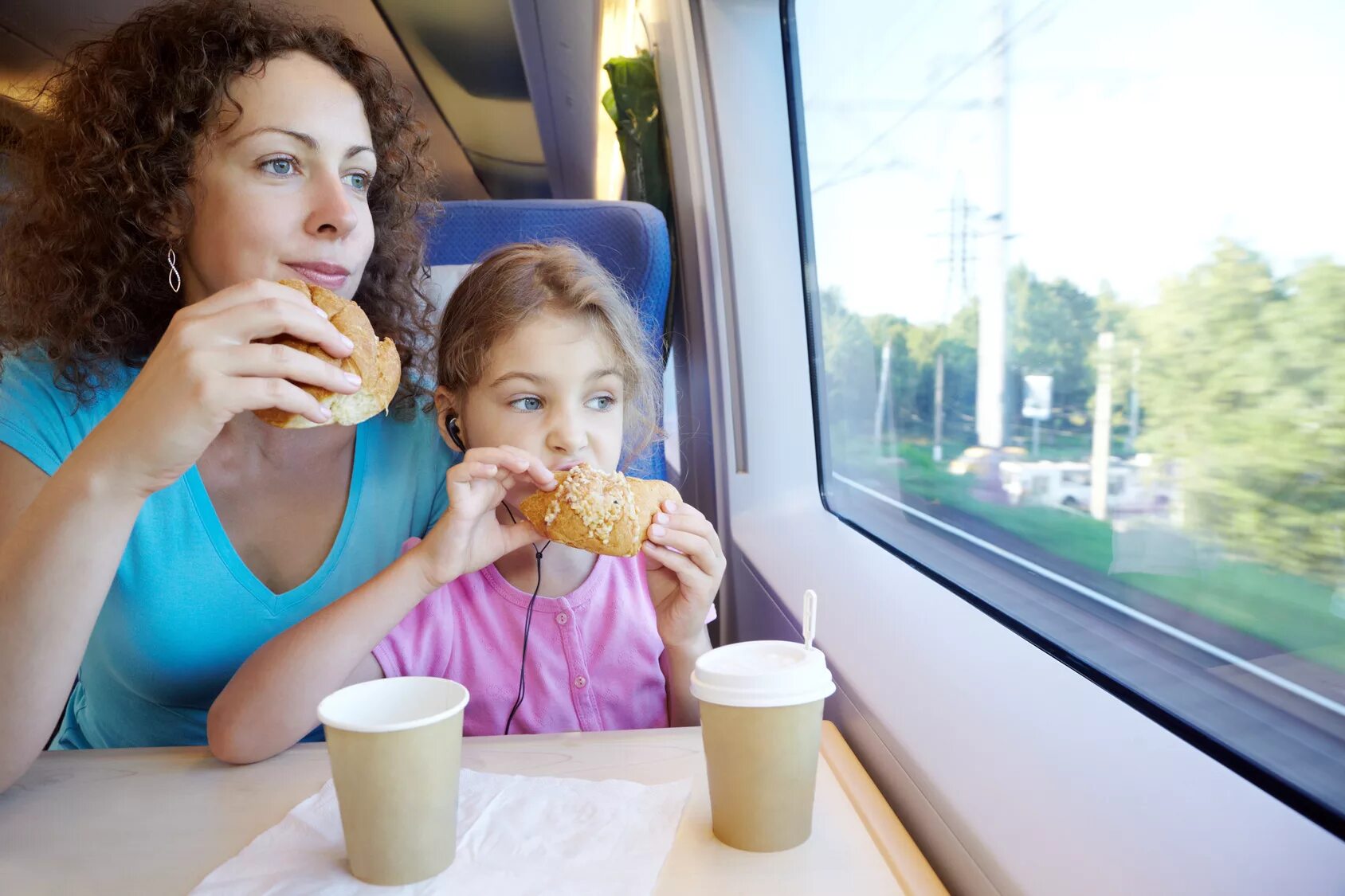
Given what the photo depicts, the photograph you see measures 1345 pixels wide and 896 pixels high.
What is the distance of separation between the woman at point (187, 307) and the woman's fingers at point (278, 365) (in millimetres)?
17

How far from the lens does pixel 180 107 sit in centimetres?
118

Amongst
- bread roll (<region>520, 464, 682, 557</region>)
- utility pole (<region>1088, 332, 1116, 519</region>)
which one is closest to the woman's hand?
bread roll (<region>520, 464, 682, 557</region>)

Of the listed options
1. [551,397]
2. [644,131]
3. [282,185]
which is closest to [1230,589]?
[551,397]

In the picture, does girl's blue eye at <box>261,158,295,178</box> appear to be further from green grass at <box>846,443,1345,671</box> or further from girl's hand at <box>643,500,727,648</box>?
green grass at <box>846,443,1345,671</box>

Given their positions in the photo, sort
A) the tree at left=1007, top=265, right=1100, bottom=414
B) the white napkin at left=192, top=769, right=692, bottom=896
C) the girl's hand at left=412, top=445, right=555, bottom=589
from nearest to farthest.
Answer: the white napkin at left=192, top=769, right=692, bottom=896, the tree at left=1007, top=265, right=1100, bottom=414, the girl's hand at left=412, top=445, right=555, bottom=589

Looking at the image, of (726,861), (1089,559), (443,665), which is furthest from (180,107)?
(1089,559)

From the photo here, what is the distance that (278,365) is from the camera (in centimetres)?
85

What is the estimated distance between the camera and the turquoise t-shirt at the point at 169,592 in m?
1.22

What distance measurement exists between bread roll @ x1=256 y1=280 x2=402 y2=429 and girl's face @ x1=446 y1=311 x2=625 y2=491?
9.6 inches

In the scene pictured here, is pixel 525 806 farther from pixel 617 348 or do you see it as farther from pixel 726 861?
pixel 617 348

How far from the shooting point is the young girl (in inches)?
41.9

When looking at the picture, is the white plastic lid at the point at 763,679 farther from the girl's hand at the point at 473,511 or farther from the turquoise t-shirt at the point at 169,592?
the turquoise t-shirt at the point at 169,592

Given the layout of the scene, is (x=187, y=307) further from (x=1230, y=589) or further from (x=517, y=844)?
(x=1230, y=589)

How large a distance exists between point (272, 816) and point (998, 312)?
42.1 inches
